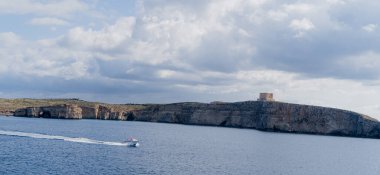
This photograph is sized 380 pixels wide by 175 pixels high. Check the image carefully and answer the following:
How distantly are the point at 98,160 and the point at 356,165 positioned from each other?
2179 inches

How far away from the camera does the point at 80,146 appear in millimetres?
104375

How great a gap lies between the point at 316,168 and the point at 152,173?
118 ft

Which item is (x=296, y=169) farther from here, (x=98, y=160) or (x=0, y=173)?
(x=0, y=173)

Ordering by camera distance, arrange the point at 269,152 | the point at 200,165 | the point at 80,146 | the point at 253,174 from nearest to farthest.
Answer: the point at 253,174
the point at 200,165
the point at 80,146
the point at 269,152

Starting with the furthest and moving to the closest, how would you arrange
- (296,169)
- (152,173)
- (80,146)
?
(80,146)
(296,169)
(152,173)

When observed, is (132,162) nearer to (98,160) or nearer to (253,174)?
(98,160)

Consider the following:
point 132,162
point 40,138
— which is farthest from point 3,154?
point 40,138

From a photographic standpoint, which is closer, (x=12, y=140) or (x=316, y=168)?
(x=316, y=168)

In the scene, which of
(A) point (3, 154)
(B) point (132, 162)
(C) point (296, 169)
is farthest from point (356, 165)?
(A) point (3, 154)

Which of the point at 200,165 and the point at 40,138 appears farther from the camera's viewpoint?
the point at 40,138

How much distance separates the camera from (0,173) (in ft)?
209

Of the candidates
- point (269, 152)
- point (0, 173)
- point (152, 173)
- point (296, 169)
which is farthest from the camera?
point (269, 152)

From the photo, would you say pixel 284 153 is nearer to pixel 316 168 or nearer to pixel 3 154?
pixel 316 168

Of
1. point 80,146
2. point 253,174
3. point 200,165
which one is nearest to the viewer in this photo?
point 253,174
